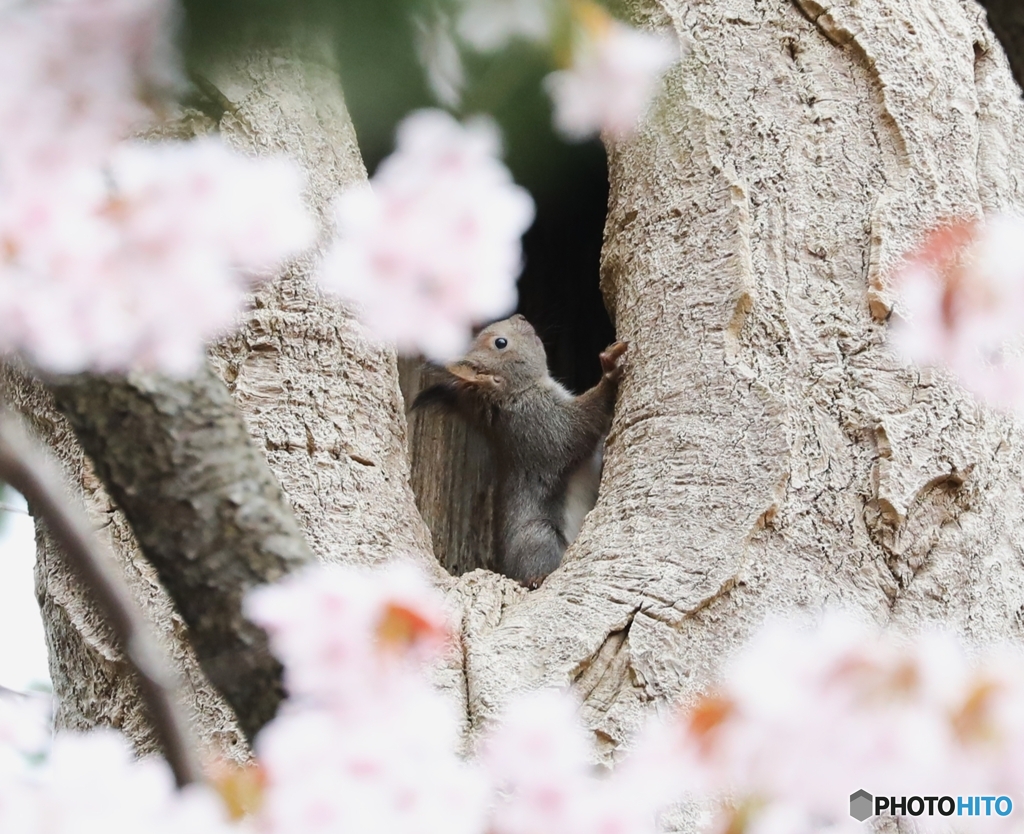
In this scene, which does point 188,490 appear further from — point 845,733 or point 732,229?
point 732,229

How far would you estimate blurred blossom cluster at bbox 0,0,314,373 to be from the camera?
92 cm

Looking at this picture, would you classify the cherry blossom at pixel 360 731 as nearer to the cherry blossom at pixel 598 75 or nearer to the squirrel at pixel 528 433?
the cherry blossom at pixel 598 75

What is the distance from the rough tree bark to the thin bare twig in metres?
1.20

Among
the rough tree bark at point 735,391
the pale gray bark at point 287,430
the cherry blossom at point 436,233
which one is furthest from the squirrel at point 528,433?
the cherry blossom at point 436,233

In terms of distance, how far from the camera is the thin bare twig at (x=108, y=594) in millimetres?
987

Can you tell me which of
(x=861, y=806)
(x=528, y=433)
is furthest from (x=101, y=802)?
(x=528, y=433)

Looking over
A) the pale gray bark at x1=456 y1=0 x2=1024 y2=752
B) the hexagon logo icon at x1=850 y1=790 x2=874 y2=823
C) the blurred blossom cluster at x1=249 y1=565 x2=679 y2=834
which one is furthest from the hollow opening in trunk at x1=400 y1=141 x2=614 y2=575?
the blurred blossom cluster at x1=249 y1=565 x2=679 y2=834

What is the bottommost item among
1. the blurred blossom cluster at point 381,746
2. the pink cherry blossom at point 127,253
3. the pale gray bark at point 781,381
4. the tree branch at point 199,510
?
the pale gray bark at point 781,381

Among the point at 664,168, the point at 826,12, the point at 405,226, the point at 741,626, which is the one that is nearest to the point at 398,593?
the point at 405,226

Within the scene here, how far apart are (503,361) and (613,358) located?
1057mm

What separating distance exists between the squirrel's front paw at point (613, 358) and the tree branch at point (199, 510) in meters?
1.68

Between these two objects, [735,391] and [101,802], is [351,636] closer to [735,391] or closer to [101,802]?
[101,802]

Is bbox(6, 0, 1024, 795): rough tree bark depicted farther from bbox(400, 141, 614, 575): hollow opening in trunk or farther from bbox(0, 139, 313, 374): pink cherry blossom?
bbox(0, 139, 313, 374): pink cherry blossom

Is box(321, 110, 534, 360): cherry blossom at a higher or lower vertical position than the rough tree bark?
higher
